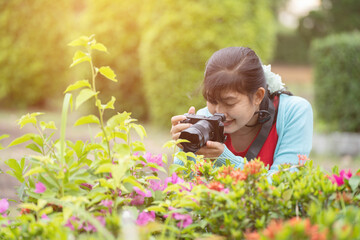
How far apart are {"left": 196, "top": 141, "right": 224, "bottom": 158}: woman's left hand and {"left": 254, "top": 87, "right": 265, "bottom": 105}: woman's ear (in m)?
0.50

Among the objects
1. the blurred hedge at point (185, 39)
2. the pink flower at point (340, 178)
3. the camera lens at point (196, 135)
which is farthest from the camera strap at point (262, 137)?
the blurred hedge at point (185, 39)

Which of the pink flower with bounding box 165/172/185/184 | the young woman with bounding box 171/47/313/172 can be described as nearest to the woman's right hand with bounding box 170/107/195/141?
the young woman with bounding box 171/47/313/172

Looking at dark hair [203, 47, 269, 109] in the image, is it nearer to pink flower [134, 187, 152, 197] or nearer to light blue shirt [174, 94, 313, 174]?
light blue shirt [174, 94, 313, 174]

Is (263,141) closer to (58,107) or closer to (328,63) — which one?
(328,63)

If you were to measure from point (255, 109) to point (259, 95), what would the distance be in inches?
3.2

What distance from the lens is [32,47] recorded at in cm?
1073

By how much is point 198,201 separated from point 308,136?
4.03 feet

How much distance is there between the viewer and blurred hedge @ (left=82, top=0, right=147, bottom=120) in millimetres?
9023

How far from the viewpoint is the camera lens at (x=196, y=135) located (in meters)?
1.84

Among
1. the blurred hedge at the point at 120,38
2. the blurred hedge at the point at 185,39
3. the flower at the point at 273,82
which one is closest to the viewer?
the flower at the point at 273,82

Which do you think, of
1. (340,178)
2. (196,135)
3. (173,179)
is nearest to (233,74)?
(196,135)

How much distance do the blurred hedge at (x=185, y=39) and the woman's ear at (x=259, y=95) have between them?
4.89 meters

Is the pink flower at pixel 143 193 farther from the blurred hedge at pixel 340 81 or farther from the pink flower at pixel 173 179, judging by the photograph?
the blurred hedge at pixel 340 81

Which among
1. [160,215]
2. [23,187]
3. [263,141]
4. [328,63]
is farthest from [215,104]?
[328,63]
